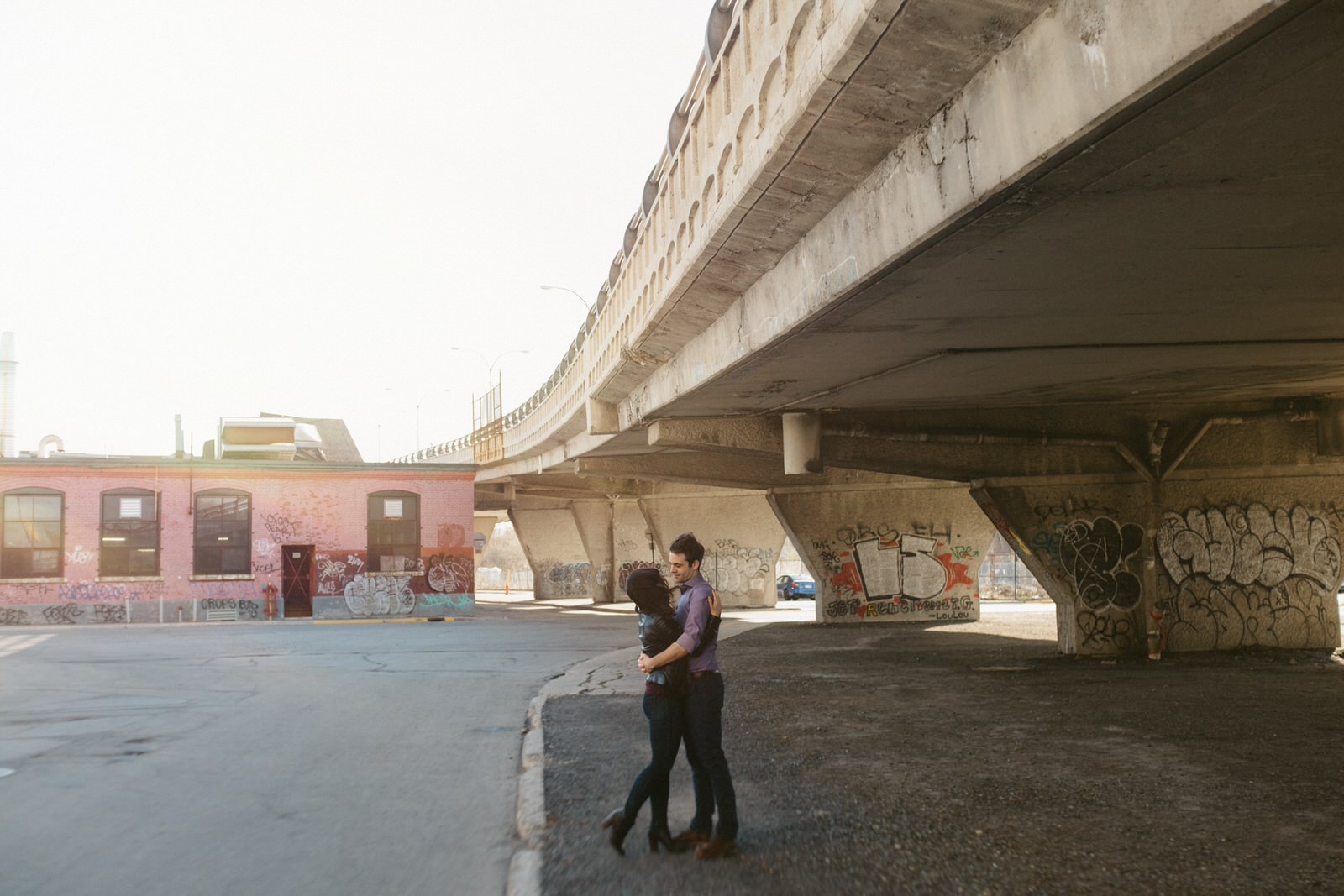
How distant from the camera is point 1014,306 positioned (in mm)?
8828

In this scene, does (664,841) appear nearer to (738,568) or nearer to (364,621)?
(364,621)

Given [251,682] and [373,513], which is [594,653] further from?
[373,513]

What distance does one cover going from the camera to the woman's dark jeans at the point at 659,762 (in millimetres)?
6074

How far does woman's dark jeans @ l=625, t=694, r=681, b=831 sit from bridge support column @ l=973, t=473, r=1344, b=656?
499 inches

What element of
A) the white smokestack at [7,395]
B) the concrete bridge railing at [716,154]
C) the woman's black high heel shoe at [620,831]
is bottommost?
the woman's black high heel shoe at [620,831]

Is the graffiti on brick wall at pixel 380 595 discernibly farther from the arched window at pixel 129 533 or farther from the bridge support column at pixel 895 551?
the bridge support column at pixel 895 551

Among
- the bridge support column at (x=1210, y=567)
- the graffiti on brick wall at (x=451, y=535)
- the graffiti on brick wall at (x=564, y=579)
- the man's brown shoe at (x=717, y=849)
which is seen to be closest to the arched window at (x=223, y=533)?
the graffiti on brick wall at (x=451, y=535)

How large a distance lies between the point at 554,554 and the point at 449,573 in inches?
667

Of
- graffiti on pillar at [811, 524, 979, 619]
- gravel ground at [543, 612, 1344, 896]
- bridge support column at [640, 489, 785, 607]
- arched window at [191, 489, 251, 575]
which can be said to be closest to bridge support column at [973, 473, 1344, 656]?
gravel ground at [543, 612, 1344, 896]

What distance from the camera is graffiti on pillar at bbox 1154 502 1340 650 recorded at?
17.1 m

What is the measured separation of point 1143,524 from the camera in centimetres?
1727

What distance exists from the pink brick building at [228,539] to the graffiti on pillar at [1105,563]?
80.8 feet

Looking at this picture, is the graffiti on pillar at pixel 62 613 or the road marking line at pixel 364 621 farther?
the graffiti on pillar at pixel 62 613

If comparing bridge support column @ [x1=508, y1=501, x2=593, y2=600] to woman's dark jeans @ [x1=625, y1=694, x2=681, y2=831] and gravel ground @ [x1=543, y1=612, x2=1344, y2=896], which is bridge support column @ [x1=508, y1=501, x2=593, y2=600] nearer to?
gravel ground @ [x1=543, y1=612, x2=1344, y2=896]
